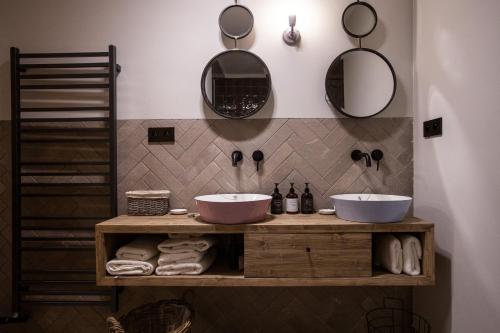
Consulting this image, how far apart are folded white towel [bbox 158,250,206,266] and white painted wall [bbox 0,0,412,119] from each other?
0.85 meters

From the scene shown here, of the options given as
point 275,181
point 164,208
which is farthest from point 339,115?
point 164,208

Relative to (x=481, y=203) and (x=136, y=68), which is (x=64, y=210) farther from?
(x=481, y=203)

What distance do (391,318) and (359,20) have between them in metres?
1.90

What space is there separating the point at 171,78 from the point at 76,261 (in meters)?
1.33

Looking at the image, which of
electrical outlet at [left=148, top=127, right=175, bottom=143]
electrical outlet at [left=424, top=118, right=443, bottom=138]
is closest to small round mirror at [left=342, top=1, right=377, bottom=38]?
electrical outlet at [left=424, top=118, right=443, bottom=138]

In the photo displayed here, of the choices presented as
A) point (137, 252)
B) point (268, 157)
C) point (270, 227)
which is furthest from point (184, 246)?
point (268, 157)

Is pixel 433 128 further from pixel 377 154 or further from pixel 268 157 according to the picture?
pixel 268 157

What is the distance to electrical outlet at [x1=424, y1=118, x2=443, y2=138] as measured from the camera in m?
1.55

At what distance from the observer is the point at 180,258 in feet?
5.02

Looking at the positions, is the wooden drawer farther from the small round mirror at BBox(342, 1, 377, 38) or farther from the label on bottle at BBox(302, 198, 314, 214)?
the small round mirror at BBox(342, 1, 377, 38)

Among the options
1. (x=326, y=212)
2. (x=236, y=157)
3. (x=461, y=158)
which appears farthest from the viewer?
(x=236, y=157)

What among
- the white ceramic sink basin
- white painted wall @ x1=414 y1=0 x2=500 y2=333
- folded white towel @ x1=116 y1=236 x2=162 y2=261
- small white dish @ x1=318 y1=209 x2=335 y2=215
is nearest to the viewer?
white painted wall @ x1=414 y1=0 x2=500 y2=333

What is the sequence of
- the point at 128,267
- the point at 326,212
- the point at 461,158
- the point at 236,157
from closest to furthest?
the point at 461,158, the point at 128,267, the point at 326,212, the point at 236,157

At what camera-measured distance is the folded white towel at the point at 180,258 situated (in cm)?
152
